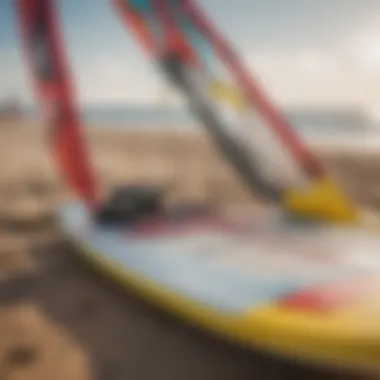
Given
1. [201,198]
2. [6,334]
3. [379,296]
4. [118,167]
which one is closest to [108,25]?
[118,167]

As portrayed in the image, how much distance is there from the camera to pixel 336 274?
3.84 feet

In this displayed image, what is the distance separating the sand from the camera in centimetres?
111

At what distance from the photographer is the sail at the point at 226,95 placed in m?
1.60

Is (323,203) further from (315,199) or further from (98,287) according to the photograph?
(98,287)

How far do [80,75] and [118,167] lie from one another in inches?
10.3

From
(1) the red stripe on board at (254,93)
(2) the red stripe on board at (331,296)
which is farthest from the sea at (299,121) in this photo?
(2) the red stripe on board at (331,296)

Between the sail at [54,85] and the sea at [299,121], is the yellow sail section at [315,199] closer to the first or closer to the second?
the sea at [299,121]

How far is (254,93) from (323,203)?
1.08 feet

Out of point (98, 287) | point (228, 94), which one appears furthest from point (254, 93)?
point (98, 287)

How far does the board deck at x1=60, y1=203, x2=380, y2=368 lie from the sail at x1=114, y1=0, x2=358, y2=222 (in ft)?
0.43

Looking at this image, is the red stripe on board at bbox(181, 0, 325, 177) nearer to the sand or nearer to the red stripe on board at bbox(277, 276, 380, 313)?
the sand

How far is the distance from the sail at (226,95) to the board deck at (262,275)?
131 millimetres

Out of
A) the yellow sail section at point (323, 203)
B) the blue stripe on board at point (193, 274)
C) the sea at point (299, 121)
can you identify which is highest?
the sea at point (299, 121)

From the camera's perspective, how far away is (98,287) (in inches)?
55.5
